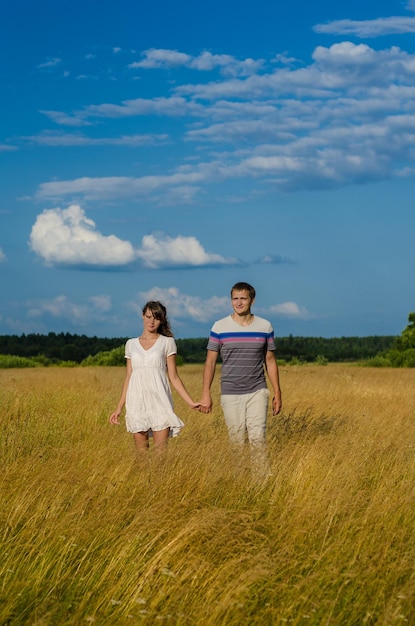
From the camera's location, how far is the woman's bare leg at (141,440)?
8500mm

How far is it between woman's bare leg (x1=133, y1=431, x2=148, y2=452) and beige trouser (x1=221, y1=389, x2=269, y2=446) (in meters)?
0.91

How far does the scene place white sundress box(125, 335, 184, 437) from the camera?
8344 mm

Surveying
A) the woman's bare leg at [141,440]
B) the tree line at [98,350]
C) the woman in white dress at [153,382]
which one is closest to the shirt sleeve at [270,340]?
the woman in white dress at [153,382]

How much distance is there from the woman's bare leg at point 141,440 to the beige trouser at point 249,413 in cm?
91

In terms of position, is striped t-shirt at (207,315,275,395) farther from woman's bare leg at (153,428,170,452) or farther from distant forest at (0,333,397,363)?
distant forest at (0,333,397,363)

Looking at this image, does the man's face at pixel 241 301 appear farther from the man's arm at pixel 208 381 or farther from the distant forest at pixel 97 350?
the distant forest at pixel 97 350

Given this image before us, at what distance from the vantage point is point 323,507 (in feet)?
20.8

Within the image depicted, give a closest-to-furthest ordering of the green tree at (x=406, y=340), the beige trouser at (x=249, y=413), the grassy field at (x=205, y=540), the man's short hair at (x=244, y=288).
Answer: the grassy field at (x=205, y=540) → the man's short hair at (x=244, y=288) → the beige trouser at (x=249, y=413) → the green tree at (x=406, y=340)

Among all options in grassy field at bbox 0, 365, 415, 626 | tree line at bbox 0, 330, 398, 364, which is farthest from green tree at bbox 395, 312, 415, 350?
grassy field at bbox 0, 365, 415, 626

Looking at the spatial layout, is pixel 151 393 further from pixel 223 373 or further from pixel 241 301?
pixel 241 301

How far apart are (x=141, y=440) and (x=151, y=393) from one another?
574mm

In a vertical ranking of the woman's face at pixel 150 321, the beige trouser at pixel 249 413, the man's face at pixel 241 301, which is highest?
the man's face at pixel 241 301

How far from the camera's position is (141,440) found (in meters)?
8.55

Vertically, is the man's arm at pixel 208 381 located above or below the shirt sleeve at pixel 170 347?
below
